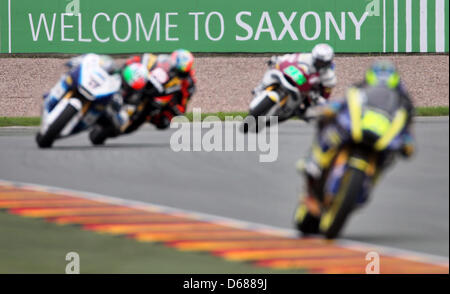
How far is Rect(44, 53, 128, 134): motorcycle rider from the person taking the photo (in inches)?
730

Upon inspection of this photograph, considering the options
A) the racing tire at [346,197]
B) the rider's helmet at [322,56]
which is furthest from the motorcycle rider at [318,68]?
the racing tire at [346,197]

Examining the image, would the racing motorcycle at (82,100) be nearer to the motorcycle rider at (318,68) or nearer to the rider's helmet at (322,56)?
the motorcycle rider at (318,68)

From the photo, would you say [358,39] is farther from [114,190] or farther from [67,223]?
[67,223]

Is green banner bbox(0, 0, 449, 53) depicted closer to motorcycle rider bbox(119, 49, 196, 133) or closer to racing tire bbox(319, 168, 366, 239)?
motorcycle rider bbox(119, 49, 196, 133)

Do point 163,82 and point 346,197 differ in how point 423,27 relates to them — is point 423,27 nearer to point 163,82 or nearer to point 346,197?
point 163,82

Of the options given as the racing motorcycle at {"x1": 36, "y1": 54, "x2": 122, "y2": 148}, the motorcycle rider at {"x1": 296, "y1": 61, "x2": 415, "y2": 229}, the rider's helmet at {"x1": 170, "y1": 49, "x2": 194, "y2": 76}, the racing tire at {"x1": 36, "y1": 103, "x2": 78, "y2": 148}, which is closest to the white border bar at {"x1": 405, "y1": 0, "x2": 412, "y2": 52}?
the rider's helmet at {"x1": 170, "y1": 49, "x2": 194, "y2": 76}

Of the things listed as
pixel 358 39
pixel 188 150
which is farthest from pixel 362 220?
pixel 358 39

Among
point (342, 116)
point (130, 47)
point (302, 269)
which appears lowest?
point (302, 269)

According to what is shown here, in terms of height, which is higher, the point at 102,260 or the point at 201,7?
the point at 201,7

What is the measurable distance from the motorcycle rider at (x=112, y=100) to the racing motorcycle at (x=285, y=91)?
224 centimetres

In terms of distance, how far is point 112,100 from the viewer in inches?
747

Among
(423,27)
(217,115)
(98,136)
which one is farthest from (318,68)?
(423,27)

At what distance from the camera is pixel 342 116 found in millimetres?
10242

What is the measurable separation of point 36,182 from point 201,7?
14465 millimetres
